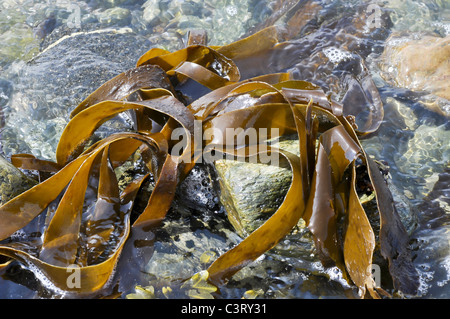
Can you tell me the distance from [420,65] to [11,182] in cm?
268

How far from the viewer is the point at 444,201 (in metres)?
2.32

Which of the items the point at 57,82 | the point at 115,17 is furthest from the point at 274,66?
the point at 115,17

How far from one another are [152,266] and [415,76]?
2.21 metres

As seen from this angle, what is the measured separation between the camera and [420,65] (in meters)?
3.01

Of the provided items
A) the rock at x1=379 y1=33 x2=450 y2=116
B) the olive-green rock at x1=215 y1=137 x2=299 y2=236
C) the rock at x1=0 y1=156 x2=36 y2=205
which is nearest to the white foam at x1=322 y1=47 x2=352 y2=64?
the rock at x1=379 y1=33 x2=450 y2=116

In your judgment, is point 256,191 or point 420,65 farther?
point 420,65

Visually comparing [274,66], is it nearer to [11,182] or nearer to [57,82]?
[57,82]

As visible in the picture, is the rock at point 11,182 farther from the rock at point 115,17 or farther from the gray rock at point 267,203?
the rock at point 115,17

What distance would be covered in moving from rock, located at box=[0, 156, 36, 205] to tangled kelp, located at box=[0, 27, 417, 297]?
78 millimetres

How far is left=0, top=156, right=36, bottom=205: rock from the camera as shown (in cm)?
211
